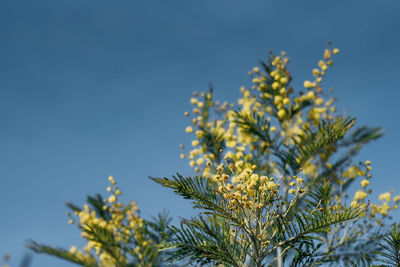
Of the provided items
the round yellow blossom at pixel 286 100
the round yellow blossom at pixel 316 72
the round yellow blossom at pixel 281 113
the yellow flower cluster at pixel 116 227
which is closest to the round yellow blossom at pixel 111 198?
the yellow flower cluster at pixel 116 227

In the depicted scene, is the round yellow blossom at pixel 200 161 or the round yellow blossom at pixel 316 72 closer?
the round yellow blossom at pixel 200 161

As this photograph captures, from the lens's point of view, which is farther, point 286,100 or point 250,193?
point 286,100

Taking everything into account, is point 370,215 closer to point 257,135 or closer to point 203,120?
point 257,135

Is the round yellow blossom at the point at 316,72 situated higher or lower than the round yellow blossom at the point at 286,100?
higher

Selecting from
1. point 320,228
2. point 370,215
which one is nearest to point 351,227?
point 370,215

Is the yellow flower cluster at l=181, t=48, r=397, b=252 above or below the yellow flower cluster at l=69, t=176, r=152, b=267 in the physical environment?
A: above

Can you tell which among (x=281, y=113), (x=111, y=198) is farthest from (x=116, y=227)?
(x=281, y=113)

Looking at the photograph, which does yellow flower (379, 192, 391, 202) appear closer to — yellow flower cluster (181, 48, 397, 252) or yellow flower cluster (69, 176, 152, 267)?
yellow flower cluster (181, 48, 397, 252)

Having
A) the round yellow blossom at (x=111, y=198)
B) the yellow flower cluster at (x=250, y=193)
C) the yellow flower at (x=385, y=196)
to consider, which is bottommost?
the yellow flower cluster at (x=250, y=193)

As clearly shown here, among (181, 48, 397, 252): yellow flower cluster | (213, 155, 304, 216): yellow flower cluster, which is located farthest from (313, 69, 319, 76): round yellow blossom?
(213, 155, 304, 216): yellow flower cluster

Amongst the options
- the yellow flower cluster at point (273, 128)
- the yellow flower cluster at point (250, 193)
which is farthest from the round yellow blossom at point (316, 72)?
the yellow flower cluster at point (250, 193)

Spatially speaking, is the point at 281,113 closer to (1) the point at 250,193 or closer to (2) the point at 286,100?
(2) the point at 286,100

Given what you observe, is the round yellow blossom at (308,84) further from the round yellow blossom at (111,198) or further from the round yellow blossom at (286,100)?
the round yellow blossom at (111,198)

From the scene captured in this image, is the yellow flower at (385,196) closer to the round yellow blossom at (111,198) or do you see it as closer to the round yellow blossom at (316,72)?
the round yellow blossom at (316,72)
